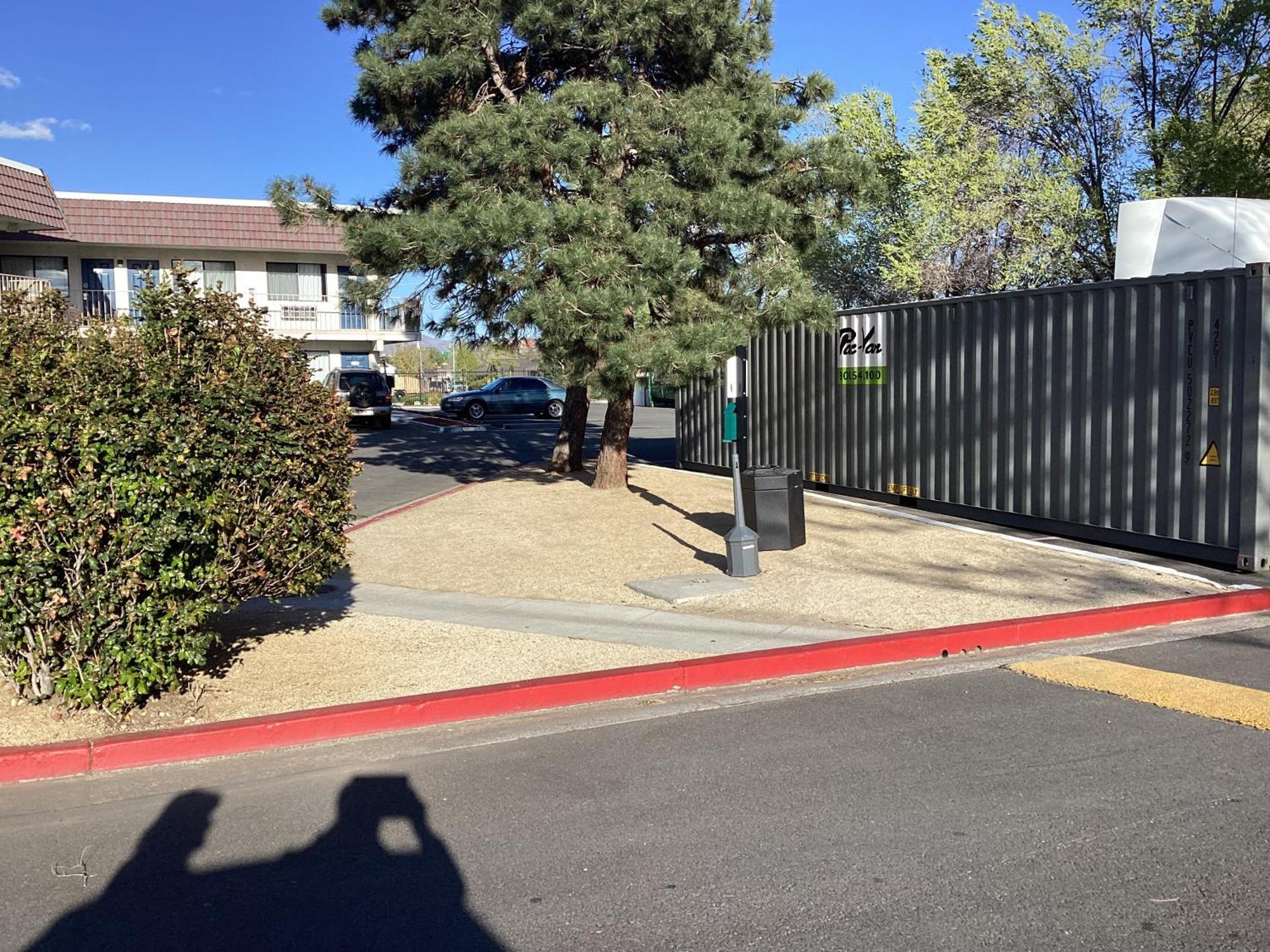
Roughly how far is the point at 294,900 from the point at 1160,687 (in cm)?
526

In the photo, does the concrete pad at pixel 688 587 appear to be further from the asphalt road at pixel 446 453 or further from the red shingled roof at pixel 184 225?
the red shingled roof at pixel 184 225

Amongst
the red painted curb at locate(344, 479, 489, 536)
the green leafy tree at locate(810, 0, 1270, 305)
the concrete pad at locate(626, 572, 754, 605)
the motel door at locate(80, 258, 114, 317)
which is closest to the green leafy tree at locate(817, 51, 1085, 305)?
the green leafy tree at locate(810, 0, 1270, 305)

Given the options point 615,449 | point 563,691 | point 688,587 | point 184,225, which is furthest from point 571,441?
point 184,225

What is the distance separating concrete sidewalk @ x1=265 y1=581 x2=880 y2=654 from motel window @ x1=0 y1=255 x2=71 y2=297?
29.9 meters

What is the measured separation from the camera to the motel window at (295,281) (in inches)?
1517

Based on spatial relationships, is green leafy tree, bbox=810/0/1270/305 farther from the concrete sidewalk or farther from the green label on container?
the concrete sidewalk

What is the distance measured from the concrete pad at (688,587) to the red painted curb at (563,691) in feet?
6.97

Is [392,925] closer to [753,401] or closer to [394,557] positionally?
[394,557]

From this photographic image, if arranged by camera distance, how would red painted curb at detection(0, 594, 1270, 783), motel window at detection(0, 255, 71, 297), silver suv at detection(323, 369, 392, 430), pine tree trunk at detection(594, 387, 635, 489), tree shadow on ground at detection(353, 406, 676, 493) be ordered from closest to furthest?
red painted curb at detection(0, 594, 1270, 783), pine tree trunk at detection(594, 387, 635, 489), tree shadow on ground at detection(353, 406, 676, 493), silver suv at detection(323, 369, 392, 430), motel window at detection(0, 255, 71, 297)

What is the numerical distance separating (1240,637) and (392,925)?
6998 mm

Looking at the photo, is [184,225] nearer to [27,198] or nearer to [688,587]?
[27,198]

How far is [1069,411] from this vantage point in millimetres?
12172

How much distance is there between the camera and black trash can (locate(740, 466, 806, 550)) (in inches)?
460

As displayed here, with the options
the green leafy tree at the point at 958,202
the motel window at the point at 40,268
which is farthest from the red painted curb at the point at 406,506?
the motel window at the point at 40,268
